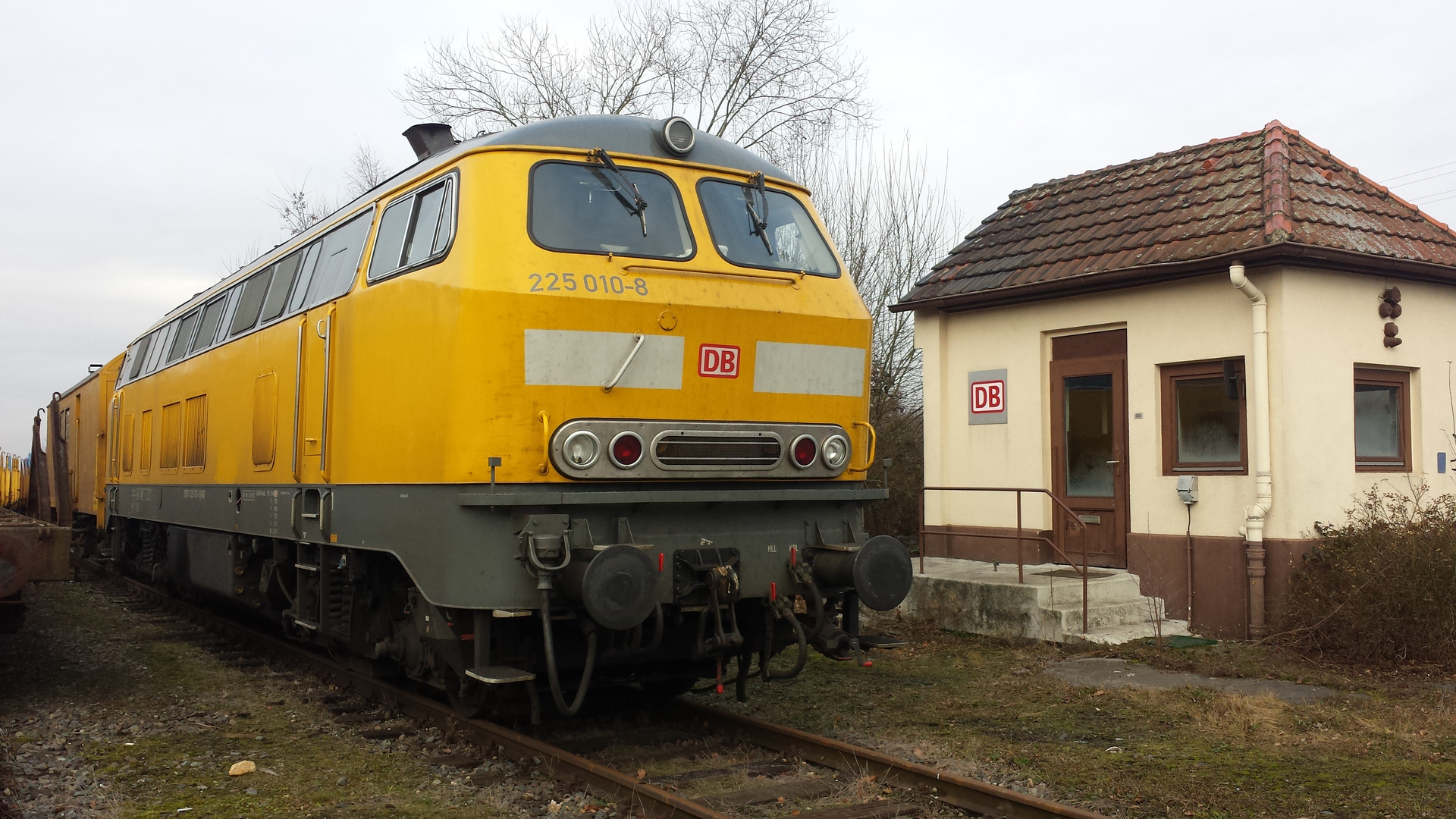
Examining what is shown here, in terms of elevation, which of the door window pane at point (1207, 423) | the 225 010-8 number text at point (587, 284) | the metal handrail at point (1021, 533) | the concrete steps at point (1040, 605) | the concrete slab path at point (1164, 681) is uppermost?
the 225 010-8 number text at point (587, 284)

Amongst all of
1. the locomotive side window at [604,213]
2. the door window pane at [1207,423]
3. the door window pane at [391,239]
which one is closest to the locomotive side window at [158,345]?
the door window pane at [391,239]

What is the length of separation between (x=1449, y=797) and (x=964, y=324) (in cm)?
762

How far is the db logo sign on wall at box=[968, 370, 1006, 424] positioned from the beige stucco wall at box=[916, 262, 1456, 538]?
0.08 m

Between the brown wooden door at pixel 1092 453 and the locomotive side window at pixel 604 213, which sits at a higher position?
the locomotive side window at pixel 604 213

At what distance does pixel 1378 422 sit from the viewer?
1051cm

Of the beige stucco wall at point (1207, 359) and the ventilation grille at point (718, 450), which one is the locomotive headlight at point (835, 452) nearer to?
the ventilation grille at point (718, 450)

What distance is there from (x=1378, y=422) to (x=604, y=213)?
8.02 meters

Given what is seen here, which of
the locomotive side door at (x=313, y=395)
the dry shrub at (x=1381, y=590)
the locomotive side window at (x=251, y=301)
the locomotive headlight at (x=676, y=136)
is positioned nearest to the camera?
the locomotive headlight at (x=676, y=136)

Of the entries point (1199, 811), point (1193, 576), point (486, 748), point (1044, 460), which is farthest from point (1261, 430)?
point (486, 748)

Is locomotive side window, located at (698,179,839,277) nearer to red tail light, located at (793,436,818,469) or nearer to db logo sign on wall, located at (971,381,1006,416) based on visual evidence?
red tail light, located at (793,436,818,469)

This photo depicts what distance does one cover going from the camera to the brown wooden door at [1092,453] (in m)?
11.0

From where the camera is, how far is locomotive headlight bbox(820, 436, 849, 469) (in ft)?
21.3

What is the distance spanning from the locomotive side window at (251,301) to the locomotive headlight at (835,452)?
4806mm

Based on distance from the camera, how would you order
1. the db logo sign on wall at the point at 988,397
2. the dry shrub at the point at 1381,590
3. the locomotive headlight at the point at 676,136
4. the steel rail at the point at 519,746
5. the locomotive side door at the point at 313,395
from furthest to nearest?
1. the db logo sign on wall at the point at 988,397
2. the dry shrub at the point at 1381,590
3. the locomotive side door at the point at 313,395
4. the locomotive headlight at the point at 676,136
5. the steel rail at the point at 519,746
